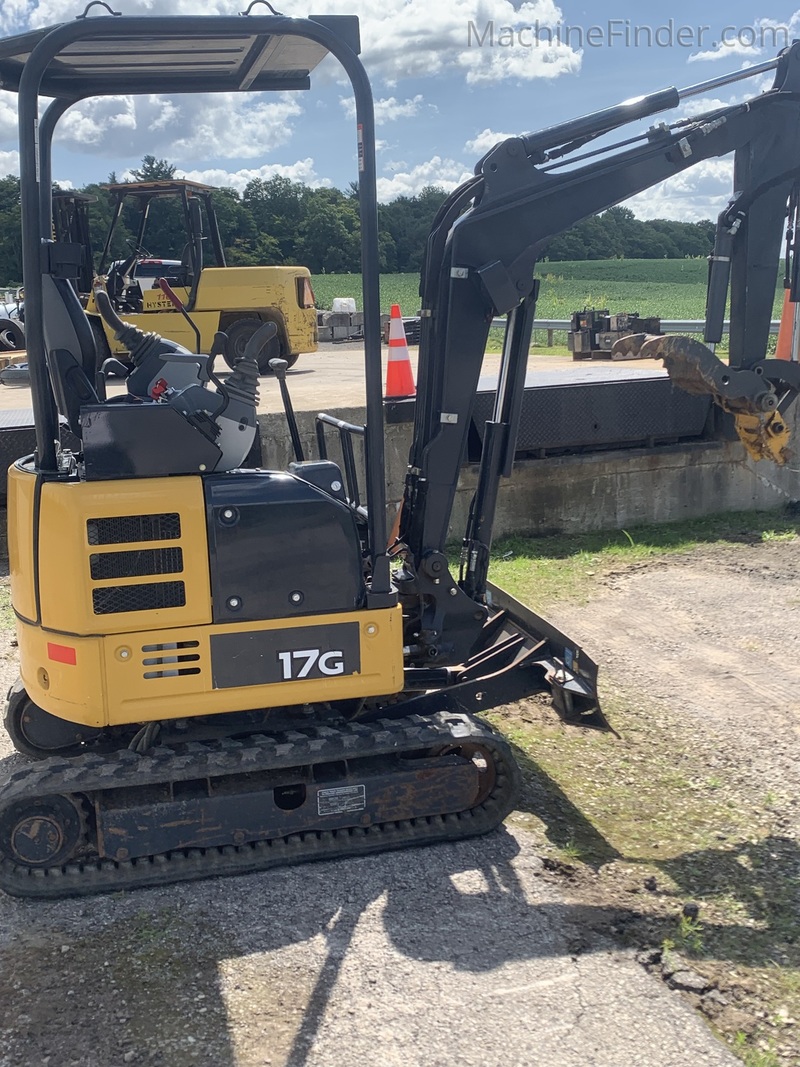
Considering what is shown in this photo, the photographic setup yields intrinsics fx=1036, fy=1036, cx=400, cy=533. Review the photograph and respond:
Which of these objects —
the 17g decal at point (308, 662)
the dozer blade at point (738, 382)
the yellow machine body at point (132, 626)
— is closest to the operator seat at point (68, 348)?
the yellow machine body at point (132, 626)

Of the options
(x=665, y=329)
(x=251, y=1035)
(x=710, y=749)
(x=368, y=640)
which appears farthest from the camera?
(x=665, y=329)

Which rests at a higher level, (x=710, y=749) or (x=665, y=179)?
(x=665, y=179)

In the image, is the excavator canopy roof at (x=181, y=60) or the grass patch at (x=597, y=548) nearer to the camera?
the excavator canopy roof at (x=181, y=60)

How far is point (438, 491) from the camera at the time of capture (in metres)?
4.48

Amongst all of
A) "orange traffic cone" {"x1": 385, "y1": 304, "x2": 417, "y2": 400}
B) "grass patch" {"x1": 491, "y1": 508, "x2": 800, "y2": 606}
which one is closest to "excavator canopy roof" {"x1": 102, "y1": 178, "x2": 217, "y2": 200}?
"orange traffic cone" {"x1": 385, "y1": 304, "x2": 417, "y2": 400}

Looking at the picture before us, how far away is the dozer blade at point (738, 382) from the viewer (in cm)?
446

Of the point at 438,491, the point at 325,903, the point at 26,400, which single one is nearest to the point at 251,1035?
the point at 325,903

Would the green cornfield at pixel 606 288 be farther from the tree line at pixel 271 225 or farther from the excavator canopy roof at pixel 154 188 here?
the excavator canopy roof at pixel 154 188

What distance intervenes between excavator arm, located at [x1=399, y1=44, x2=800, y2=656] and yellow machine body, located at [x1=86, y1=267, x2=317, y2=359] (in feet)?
34.1

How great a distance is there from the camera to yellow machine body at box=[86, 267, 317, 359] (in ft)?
47.9

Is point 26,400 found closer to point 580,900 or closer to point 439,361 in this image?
point 439,361

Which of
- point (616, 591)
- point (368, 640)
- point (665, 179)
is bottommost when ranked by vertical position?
point (616, 591)

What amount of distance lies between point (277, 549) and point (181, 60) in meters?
1.92

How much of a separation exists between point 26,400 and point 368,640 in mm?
8683
